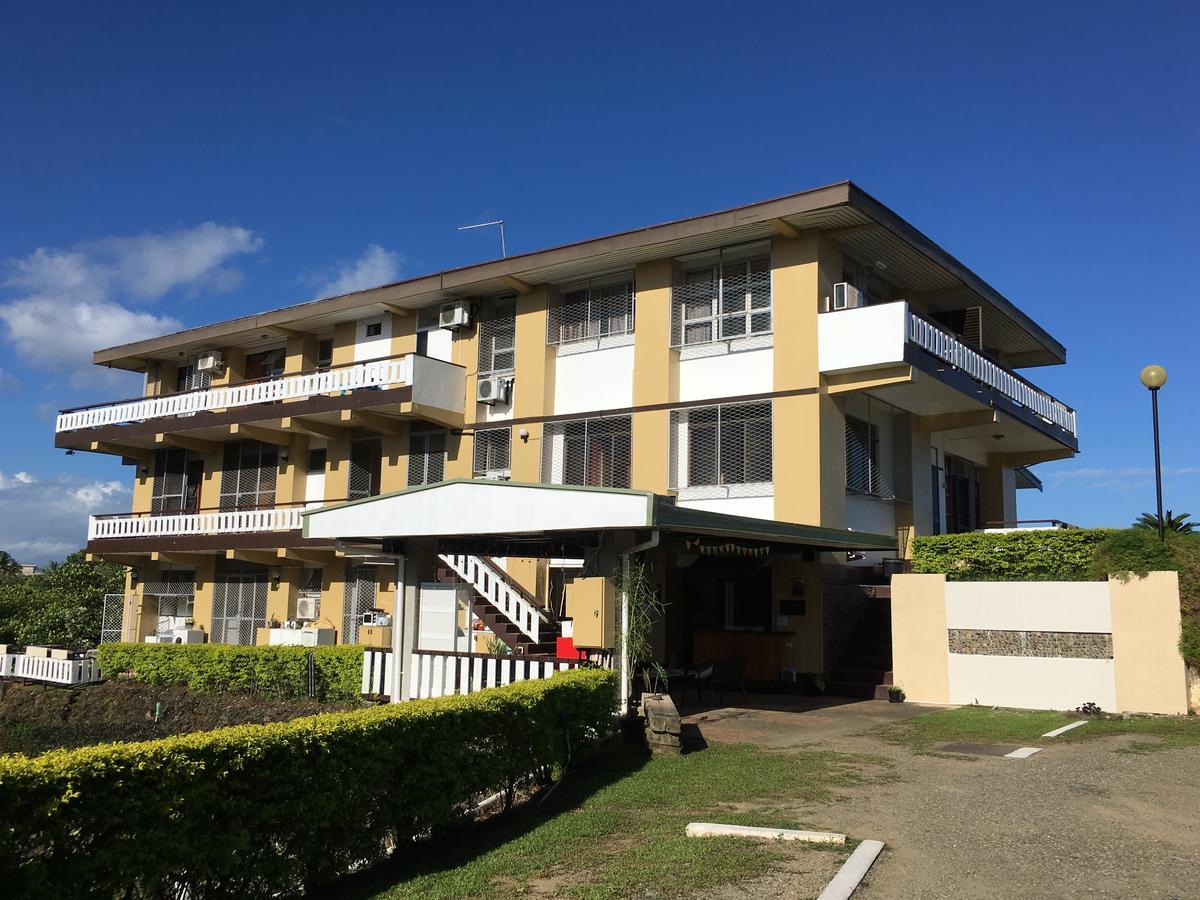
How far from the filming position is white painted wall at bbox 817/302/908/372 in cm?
1798

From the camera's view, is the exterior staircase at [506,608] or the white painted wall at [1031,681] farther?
the exterior staircase at [506,608]

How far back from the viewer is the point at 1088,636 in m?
15.3

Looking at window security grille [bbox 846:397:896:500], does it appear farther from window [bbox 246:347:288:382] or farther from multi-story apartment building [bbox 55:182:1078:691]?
window [bbox 246:347:288:382]

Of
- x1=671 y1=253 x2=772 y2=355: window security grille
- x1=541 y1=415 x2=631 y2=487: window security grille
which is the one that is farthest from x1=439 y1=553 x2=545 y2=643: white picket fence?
x1=671 y1=253 x2=772 y2=355: window security grille

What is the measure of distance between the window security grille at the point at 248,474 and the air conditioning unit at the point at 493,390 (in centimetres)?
743

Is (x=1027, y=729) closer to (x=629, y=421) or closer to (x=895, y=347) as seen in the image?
(x=895, y=347)

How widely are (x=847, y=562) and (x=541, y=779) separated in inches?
450

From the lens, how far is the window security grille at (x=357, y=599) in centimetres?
2477

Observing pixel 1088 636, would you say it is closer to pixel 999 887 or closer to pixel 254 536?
pixel 999 887

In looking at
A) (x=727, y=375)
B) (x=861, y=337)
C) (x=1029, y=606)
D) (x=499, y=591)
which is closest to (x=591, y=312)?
(x=727, y=375)

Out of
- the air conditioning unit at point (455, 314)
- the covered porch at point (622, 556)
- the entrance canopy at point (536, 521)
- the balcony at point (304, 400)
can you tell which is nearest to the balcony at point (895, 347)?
the covered porch at point (622, 556)

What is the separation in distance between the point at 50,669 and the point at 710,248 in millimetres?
19315

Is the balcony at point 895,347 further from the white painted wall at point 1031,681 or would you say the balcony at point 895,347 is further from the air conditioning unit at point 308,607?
the air conditioning unit at point 308,607

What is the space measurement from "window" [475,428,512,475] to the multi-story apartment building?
1.8 inches
